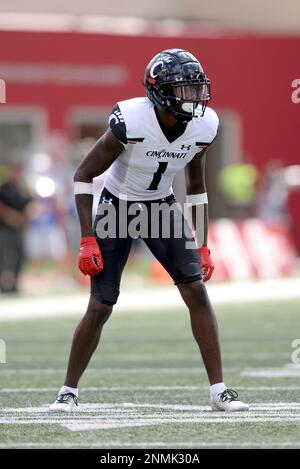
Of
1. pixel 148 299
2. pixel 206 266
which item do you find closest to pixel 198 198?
pixel 206 266

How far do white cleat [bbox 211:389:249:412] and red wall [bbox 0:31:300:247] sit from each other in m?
20.4

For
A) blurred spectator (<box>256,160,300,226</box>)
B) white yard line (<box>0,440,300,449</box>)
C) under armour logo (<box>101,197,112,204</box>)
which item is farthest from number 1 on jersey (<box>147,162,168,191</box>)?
blurred spectator (<box>256,160,300,226</box>)

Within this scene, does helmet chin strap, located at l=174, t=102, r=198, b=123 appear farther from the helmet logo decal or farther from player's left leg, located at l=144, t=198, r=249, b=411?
player's left leg, located at l=144, t=198, r=249, b=411

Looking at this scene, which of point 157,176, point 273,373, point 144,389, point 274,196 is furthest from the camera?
point 274,196

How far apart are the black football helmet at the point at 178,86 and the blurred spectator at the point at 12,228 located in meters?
12.2

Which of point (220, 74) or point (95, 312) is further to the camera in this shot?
point (220, 74)

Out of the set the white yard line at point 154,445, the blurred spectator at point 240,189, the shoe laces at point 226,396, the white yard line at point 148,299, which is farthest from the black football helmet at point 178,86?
the blurred spectator at point 240,189

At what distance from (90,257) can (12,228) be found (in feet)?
41.7

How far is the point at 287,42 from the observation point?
2981 centimetres

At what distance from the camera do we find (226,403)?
7363 mm

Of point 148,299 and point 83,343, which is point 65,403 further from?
point 148,299

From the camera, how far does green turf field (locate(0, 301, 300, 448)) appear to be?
6.38 meters
